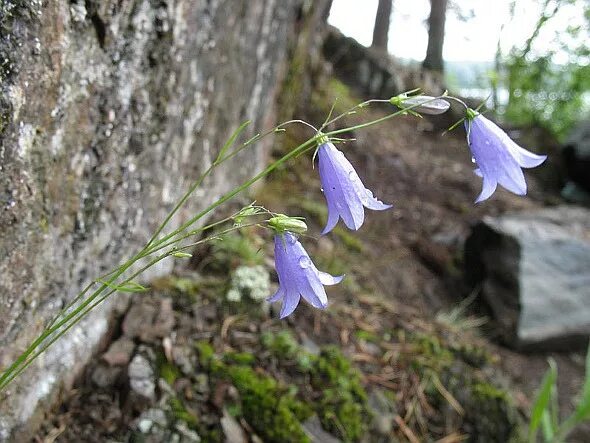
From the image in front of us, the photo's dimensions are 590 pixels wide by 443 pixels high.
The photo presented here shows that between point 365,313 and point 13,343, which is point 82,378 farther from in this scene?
point 365,313

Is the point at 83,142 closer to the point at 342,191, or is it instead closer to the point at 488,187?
the point at 342,191

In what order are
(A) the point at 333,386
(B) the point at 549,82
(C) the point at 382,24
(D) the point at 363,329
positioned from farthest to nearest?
(C) the point at 382,24, (B) the point at 549,82, (D) the point at 363,329, (A) the point at 333,386

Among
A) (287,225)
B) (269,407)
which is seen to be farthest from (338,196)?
(269,407)

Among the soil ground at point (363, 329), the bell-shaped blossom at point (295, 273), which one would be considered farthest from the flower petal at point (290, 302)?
the soil ground at point (363, 329)

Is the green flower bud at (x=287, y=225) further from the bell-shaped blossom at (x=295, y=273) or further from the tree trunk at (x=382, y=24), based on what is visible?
the tree trunk at (x=382, y=24)

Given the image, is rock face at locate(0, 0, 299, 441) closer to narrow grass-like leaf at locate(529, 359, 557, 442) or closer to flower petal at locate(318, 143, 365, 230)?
flower petal at locate(318, 143, 365, 230)

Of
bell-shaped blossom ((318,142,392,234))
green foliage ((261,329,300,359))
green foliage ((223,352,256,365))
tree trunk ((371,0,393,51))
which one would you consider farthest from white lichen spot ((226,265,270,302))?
tree trunk ((371,0,393,51))

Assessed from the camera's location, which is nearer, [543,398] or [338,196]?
[338,196]

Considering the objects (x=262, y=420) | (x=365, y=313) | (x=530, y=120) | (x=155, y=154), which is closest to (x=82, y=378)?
(x=262, y=420)
